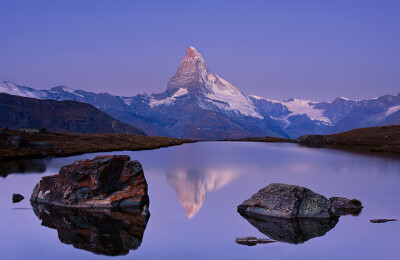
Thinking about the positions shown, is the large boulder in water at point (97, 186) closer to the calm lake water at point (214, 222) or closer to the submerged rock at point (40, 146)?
the calm lake water at point (214, 222)

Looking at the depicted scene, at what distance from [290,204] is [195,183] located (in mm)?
29096

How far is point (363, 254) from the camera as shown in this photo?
30625 millimetres

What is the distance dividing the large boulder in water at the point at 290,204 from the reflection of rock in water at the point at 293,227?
711mm

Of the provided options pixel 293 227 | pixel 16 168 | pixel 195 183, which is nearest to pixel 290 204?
pixel 293 227

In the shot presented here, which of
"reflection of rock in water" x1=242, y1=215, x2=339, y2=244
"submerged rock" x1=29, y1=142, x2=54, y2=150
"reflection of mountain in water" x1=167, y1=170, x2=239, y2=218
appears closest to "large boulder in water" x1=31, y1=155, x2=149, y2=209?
"reflection of mountain in water" x1=167, y1=170, x2=239, y2=218

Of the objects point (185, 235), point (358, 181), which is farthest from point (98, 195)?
point (358, 181)

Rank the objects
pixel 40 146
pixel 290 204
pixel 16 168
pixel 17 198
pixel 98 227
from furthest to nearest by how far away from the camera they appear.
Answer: pixel 40 146, pixel 16 168, pixel 17 198, pixel 290 204, pixel 98 227

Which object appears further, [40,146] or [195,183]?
[40,146]

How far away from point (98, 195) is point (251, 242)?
18.7m

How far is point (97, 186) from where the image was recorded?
43500 mm

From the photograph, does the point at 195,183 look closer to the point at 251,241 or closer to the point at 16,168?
the point at 251,241

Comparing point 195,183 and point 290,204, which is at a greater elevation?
point 290,204

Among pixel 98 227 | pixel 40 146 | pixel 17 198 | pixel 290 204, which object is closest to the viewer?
pixel 98 227

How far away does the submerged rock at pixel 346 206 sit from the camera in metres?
43.0
